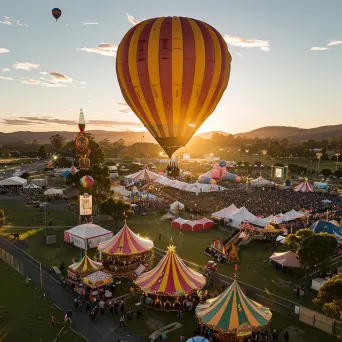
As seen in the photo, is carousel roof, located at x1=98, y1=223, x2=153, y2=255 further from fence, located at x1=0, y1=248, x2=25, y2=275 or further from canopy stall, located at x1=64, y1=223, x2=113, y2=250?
fence, located at x1=0, y1=248, x2=25, y2=275

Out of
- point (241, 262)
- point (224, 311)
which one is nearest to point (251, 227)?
point (241, 262)

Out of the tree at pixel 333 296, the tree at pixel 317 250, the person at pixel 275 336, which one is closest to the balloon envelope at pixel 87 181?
the tree at pixel 317 250

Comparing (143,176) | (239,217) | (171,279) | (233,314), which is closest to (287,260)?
(171,279)

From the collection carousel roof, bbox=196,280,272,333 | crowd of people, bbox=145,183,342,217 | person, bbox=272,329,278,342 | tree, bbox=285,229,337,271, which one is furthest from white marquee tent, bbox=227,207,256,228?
person, bbox=272,329,278,342

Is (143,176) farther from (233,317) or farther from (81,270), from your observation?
(233,317)

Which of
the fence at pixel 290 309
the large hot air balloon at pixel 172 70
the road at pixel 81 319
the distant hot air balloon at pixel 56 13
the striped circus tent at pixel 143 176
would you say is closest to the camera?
the road at pixel 81 319

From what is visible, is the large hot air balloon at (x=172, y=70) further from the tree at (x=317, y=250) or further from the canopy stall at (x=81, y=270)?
the tree at (x=317, y=250)
